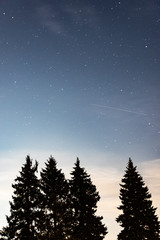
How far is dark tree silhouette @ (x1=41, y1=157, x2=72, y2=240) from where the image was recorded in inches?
1123

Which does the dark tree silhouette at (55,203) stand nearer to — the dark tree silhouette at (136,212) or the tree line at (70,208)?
the tree line at (70,208)

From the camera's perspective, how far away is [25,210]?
91.0ft

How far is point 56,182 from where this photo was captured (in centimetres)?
3180

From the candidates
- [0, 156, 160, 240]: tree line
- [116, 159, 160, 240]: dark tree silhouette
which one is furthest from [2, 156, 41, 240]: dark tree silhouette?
[116, 159, 160, 240]: dark tree silhouette

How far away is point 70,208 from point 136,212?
855cm

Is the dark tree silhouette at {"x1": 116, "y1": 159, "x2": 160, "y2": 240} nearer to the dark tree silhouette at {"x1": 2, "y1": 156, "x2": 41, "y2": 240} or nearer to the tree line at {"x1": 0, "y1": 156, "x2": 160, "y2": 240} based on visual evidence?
the tree line at {"x1": 0, "y1": 156, "x2": 160, "y2": 240}

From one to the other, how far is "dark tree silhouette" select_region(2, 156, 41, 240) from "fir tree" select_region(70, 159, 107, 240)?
5.27 m

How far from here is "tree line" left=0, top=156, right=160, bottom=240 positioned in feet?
90.7

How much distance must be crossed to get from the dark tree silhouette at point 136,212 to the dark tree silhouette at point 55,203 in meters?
8.15

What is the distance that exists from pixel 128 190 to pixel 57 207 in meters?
10.7

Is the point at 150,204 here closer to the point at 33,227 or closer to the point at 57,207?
the point at 57,207

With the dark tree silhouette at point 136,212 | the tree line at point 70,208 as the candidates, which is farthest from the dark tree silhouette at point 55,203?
the dark tree silhouette at point 136,212

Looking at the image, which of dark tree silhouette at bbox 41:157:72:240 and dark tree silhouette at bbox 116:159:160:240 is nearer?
dark tree silhouette at bbox 41:157:72:240

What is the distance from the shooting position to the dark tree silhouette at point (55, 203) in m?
28.5
